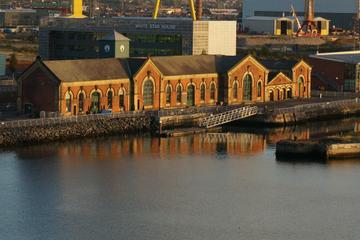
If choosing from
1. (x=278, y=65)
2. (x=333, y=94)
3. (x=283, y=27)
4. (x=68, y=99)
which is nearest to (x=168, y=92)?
(x=68, y=99)

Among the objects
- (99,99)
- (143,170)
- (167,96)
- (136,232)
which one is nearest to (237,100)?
(167,96)

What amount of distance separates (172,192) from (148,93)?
43.2ft

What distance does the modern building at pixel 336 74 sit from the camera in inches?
2035

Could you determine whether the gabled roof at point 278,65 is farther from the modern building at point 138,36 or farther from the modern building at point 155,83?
the modern building at point 138,36

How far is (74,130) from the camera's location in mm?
37031

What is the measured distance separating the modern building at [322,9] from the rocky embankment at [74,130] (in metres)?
64.1

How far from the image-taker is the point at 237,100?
1774 inches

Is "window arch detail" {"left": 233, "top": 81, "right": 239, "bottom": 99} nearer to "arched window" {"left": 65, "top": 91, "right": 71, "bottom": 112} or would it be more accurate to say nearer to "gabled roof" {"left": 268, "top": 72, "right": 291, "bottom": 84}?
"gabled roof" {"left": 268, "top": 72, "right": 291, "bottom": 84}

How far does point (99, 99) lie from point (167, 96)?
317cm

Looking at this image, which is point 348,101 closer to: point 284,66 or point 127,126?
point 284,66

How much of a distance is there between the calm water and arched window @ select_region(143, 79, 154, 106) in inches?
167

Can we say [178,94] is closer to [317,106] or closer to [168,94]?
[168,94]

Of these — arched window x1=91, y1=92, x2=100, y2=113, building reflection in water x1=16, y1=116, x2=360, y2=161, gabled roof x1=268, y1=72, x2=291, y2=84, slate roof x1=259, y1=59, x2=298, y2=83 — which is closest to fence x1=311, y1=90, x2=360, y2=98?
slate roof x1=259, y1=59, x2=298, y2=83

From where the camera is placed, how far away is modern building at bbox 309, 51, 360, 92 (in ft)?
170
